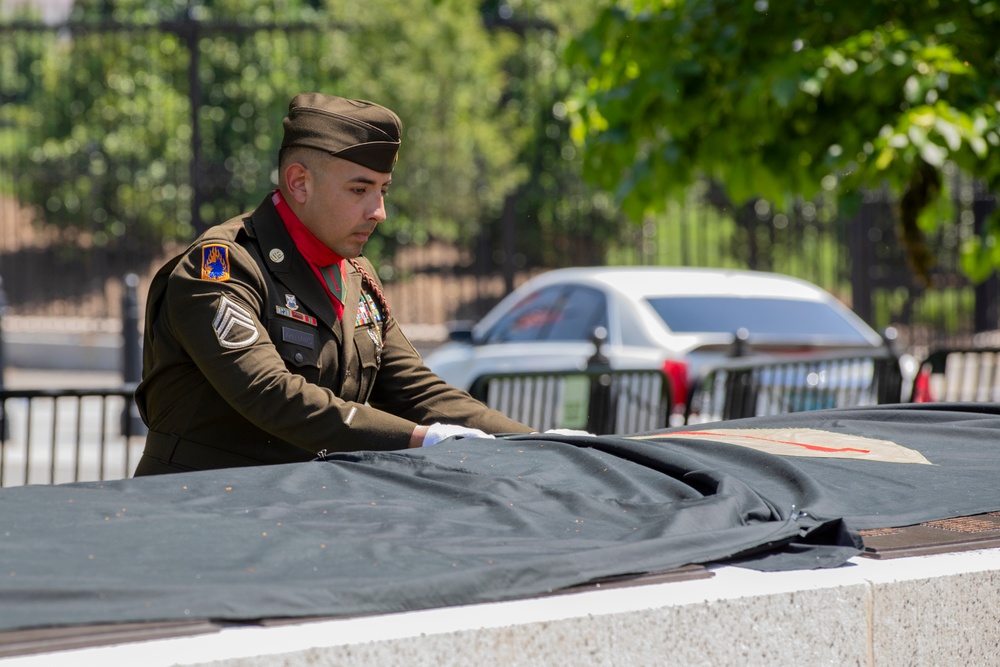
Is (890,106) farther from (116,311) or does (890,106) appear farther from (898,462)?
(116,311)

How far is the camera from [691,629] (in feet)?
6.40

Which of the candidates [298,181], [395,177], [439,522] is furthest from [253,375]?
[395,177]

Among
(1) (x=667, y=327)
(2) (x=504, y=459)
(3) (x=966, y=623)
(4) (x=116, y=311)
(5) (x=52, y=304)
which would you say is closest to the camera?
(3) (x=966, y=623)

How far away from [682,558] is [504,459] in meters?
0.68

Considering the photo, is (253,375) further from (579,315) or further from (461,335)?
(461,335)

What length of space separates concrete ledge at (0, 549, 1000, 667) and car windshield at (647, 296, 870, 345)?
17.0 feet

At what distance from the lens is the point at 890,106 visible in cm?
617

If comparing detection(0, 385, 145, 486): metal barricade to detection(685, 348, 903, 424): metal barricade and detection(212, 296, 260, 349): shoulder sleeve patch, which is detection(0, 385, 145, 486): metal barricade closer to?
detection(212, 296, 260, 349): shoulder sleeve patch

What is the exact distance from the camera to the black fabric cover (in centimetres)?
180

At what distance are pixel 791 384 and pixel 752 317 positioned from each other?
112 centimetres

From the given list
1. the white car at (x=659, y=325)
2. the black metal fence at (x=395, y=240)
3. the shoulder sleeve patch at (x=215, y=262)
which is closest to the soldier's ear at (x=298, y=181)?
the shoulder sleeve patch at (x=215, y=262)

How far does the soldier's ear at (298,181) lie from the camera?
318 centimetres

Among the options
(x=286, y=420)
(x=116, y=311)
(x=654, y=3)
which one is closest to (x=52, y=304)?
(x=116, y=311)

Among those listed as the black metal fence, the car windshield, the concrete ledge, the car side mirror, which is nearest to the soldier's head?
the concrete ledge
